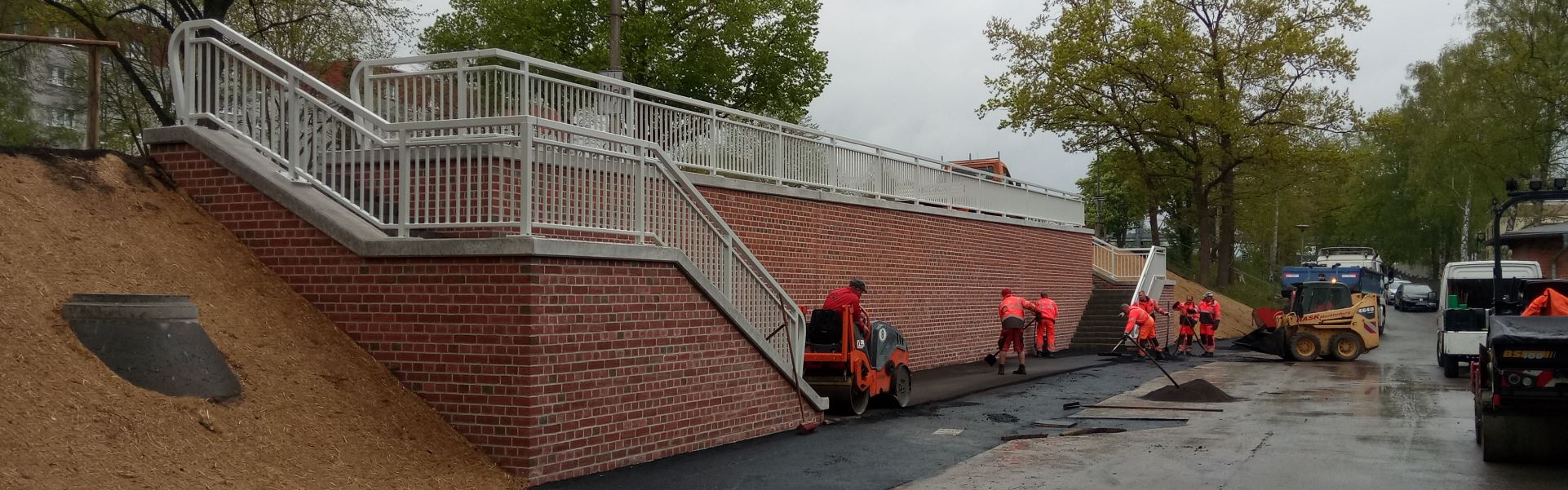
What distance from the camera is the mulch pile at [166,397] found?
6945mm

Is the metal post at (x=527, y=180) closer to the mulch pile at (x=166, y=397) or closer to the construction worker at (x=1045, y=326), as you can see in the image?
the mulch pile at (x=166, y=397)

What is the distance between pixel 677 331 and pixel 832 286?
27.8 ft

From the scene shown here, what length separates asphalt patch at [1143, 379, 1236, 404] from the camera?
667 inches

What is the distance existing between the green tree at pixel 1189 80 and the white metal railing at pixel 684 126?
16.3m

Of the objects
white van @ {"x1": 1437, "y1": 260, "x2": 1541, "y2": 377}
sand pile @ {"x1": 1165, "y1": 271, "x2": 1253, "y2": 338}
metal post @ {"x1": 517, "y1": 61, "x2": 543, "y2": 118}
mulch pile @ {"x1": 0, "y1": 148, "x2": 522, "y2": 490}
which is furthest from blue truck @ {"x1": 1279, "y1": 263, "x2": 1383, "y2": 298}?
mulch pile @ {"x1": 0, "y1": 148, "x2": 522, "y2": 490}

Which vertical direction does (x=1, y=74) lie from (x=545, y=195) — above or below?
above

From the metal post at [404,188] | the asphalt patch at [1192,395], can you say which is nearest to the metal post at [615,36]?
the asphalt patch at [1192,395]

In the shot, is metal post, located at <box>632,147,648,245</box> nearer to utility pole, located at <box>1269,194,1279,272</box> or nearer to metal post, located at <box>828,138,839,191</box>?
metal post, located at <box>828,138,839,191</box>

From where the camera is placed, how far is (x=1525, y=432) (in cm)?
1055

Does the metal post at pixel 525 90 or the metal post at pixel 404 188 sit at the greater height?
the metal post at pixel 525 90

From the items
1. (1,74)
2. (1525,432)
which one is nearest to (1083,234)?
(1525,432)

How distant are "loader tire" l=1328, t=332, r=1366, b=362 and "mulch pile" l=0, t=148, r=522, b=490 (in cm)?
2189

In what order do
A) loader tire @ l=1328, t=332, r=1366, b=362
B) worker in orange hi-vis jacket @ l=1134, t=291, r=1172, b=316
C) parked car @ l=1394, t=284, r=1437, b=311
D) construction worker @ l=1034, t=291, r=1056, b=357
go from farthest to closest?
parked car @ l=1394, t=284, r=1437, b=311 < worker in orange hi-vis jacket @ l=1134, t=291, r=1172, b=316 < loader tire @ l=1328, t=332, r=1366, b=362 < construction worker @ l=1034, t=291, r=1056, b=357

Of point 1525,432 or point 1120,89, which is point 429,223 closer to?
point 1525,432
